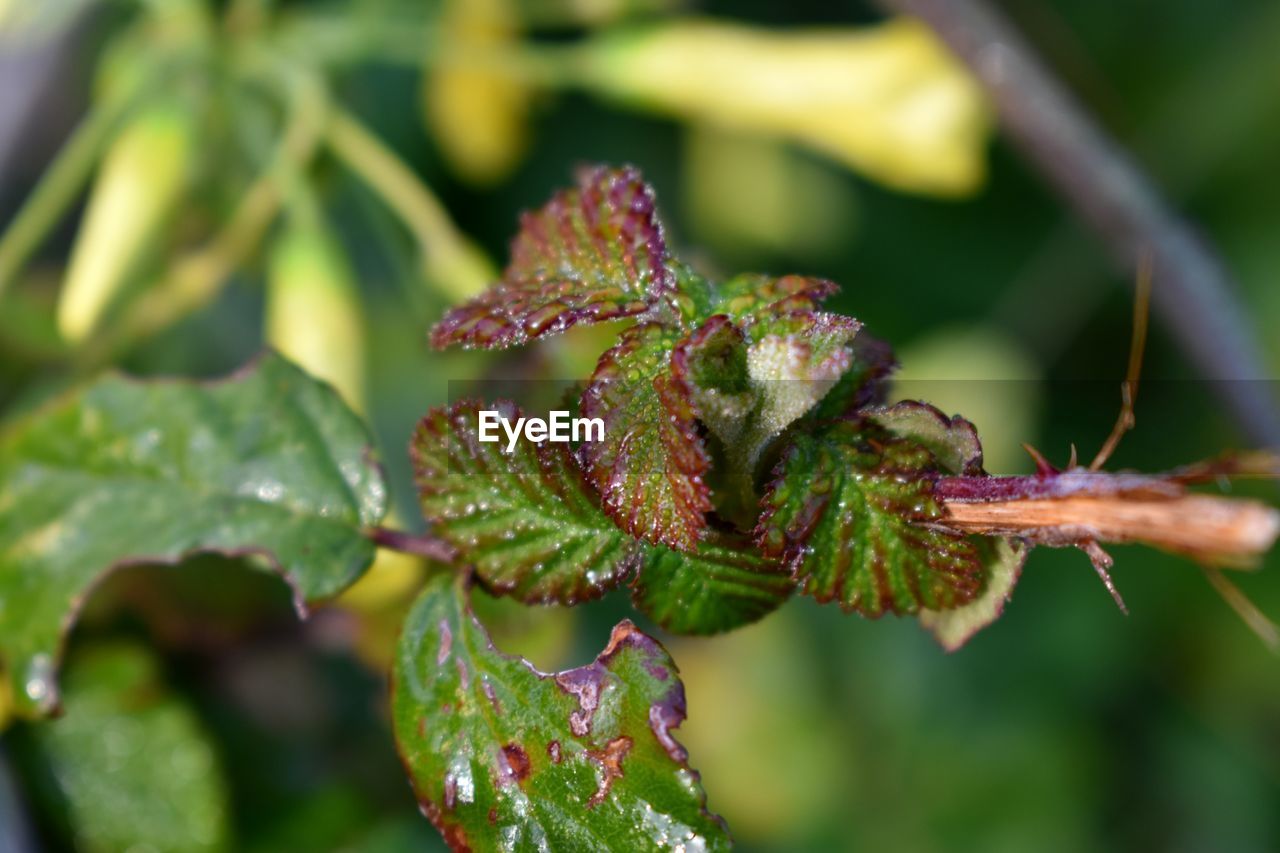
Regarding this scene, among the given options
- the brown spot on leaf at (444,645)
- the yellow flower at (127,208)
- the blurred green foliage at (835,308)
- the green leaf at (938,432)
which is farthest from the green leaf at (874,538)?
the yellow flower at (127,208)

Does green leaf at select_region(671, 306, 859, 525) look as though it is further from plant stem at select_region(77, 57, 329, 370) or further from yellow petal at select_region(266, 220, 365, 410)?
plant stem at select_region(77, 57, 329, 370)

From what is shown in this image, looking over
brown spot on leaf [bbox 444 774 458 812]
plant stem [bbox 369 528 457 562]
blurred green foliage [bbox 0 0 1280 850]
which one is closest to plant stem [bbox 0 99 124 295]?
blurred green foliage [bbox 0 0 1280 850]

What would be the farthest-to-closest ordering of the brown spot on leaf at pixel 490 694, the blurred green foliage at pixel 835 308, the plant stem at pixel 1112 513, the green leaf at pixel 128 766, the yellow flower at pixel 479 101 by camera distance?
the yellow flower at pixel 479 101, the blurred green foliage at pixel 835 308, the green leaf at pixel 128 766, the brown spot on leaf at pixel 490 694, the plant stem at pixel 1112 513

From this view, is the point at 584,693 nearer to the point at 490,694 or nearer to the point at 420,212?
the point at 490,694

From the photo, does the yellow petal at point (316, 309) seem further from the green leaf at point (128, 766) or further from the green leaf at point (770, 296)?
the green leaf at point (770, 296)

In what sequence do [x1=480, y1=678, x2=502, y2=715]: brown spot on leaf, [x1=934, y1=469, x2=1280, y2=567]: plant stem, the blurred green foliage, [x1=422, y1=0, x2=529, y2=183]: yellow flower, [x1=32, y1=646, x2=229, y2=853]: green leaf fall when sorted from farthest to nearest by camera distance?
[x1=422, y1=0, x2=529, y2=183]: yellow flower < the blurred green foliage < [x1=32, y1=646, x2=229, y2=853]: green leaf < [x1=480, y1=678, x2=502, y2=715]: brown spot on leaf < [x1=934, y1=469, x2=1280, y2=567]: plant stem

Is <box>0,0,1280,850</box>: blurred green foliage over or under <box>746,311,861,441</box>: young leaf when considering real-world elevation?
under
